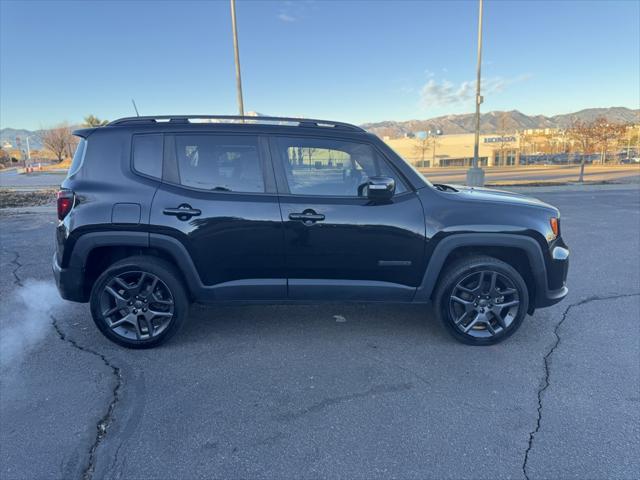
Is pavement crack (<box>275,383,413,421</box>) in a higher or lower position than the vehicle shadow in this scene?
lower

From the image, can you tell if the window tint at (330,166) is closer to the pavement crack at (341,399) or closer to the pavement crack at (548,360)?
the pavement crack at (341,399)

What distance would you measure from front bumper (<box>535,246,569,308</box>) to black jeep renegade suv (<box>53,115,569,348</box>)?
0.01 metres

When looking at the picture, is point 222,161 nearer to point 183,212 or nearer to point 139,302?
point 183,212

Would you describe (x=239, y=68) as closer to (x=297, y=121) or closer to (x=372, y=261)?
(x=297, y=121)

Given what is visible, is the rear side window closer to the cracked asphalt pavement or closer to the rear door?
the rear door

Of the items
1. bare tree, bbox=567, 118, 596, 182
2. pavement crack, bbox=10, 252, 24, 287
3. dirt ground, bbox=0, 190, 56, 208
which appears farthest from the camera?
bare tree, bbox=567, 118, 596, 182

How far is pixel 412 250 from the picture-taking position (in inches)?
128

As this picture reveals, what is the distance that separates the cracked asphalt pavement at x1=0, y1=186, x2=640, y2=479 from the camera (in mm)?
2127

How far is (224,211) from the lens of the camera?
3156 millimetres

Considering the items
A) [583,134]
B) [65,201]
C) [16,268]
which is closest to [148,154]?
[65,201]

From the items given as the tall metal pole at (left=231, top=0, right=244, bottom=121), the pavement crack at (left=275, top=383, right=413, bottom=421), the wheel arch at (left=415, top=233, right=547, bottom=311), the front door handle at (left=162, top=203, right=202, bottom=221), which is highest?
the tall metal pole at (left=231, top=0, right=244, bottom=121)

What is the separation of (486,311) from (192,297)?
2.59 metres

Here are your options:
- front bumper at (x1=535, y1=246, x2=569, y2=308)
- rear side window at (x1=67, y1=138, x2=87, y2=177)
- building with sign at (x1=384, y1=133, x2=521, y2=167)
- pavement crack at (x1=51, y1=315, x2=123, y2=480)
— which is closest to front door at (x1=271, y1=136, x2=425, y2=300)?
front bumper at (x1=535, y1=246, x2=569, y2=308)

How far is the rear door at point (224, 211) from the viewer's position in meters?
3.16
